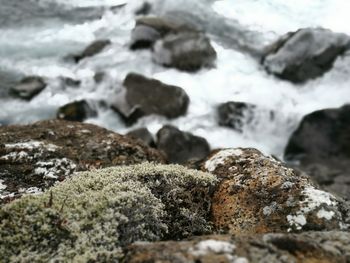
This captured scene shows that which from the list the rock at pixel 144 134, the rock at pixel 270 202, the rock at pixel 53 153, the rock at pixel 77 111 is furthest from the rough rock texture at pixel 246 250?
the rock at pixel 77 111

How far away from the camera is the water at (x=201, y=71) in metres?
15.2

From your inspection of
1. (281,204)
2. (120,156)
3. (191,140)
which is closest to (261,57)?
(191,140)

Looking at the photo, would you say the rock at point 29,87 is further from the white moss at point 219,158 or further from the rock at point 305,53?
the white moss at point 219,158

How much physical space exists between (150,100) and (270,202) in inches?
435

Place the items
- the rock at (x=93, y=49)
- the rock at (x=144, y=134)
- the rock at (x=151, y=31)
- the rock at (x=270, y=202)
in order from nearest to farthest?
1. the rock at (x=270, y=202)
2. the rock at (x=144, y=134)
3. the rock at (x=93, y=49)
4. the rock at (x=151, y=31)

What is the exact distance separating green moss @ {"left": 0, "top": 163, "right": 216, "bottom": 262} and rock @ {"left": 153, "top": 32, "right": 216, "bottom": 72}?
1269 cm

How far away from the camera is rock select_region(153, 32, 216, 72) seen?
1730 centimetres

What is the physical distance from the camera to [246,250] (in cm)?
341

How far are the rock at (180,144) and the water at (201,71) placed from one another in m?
0.54

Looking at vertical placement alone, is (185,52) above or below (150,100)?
above

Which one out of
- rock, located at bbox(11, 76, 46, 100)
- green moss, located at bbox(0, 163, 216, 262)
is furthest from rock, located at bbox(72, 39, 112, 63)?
green moss, located at bbox(0, 163, 216, 262)

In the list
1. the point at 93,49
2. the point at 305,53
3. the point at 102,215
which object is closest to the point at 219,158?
the point at 102,215

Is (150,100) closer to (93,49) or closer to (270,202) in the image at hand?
(93,49)

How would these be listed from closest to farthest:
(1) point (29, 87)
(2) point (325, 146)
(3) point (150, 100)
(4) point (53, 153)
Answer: (4) point (53, 153) → (2) point (325, 146) → (3) point (150, 100) → (1) point (29, 87)
